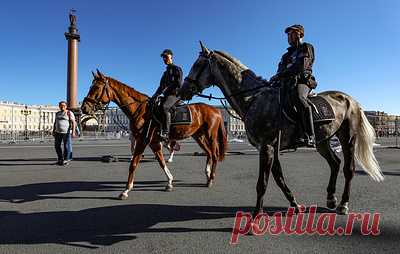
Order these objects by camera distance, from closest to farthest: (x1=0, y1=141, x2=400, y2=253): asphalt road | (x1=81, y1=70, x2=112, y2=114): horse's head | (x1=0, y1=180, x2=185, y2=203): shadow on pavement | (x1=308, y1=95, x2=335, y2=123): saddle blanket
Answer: (x1=0, y1=141, x2=400, y2=253): asphalt road, (x1=308, y1=95, x2=335, y2=123): saddle blanket, (x1=0, y1=180, x2=185, y2=203): shadow on pavement, (x1=81, y1=70, x2=112, y2=114): horse's head

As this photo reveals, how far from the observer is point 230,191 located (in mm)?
7250

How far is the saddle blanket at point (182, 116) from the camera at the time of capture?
8.06 m

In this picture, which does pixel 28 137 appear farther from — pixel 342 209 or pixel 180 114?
pixel 342 209

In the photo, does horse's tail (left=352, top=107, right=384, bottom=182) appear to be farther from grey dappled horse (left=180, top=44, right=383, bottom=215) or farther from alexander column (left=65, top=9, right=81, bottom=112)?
alexander column (left=65, top=9, right=81, bottom=112)

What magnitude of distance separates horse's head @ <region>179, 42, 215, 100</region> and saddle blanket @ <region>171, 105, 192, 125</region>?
7.83 ft

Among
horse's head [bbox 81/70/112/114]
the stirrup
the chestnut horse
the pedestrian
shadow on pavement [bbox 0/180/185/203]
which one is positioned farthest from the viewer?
the pedestrian

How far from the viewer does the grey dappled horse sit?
4957mm

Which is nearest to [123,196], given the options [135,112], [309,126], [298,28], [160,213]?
[160,213]

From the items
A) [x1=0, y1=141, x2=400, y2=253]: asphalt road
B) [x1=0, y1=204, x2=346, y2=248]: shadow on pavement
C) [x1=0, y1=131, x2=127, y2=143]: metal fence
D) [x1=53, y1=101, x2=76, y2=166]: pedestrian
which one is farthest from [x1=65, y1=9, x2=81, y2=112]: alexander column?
[x1=0, y1=204, x2=346, y2=248]: shadow on pavement

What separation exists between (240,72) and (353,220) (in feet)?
9.51

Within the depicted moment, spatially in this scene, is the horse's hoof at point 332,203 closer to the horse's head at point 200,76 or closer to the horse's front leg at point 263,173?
the horse's front leg at point 263,173

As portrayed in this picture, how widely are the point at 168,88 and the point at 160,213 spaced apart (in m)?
3.15

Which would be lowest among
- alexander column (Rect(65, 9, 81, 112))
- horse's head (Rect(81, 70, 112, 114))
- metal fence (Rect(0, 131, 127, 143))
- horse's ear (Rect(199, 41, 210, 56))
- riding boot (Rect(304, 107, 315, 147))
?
metal fence (Rect(0, 131, 127, 143))

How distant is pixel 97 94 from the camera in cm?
741
